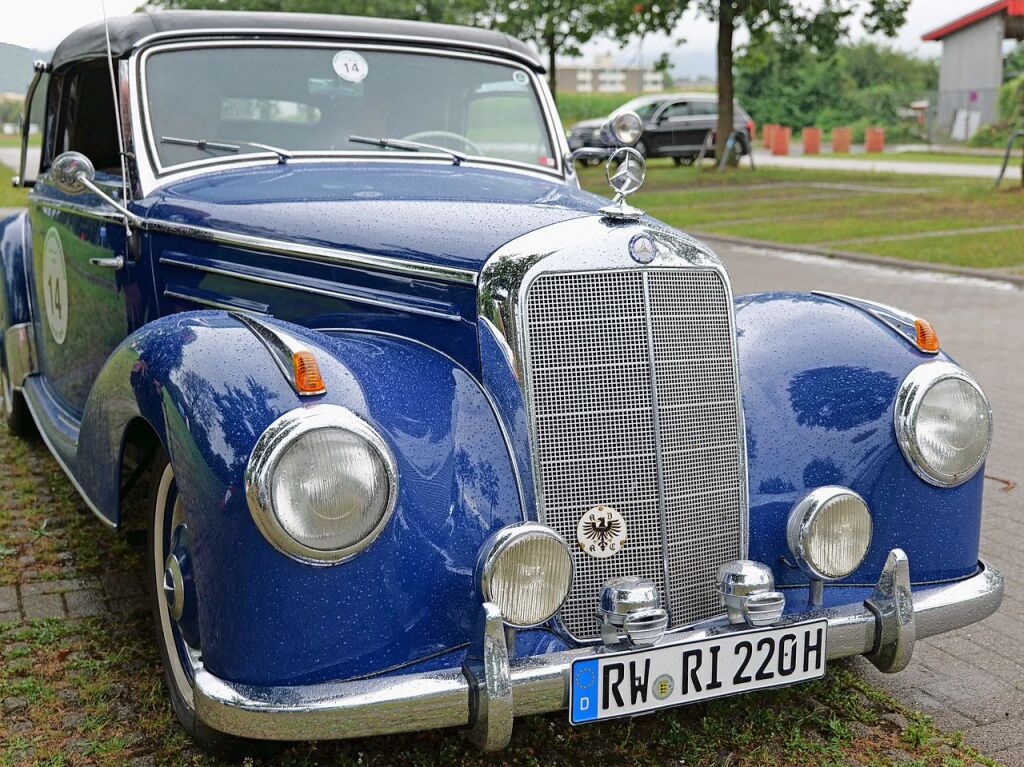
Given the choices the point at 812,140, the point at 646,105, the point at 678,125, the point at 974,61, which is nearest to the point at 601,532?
the point at 678,125

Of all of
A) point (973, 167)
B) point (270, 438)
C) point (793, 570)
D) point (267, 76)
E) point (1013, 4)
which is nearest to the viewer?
point (270, 438)

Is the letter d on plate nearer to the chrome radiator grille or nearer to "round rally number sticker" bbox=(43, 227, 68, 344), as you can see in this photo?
the chrome radiator grille

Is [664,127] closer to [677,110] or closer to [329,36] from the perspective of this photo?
[677,110]

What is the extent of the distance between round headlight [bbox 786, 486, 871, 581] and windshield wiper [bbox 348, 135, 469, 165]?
1806 mm

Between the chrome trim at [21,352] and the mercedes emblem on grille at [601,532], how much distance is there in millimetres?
3230

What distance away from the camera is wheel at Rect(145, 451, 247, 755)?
8.42 feet

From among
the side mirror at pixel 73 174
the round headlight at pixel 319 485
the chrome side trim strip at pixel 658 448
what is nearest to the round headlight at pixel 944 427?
the chrome side trim strip at pixel 658 448

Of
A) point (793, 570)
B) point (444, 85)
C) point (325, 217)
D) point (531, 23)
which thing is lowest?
point (793, 570)

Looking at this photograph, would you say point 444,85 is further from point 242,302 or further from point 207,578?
point 207,578

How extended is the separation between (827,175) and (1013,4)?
64.0ft

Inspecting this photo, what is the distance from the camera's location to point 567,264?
2.64 m

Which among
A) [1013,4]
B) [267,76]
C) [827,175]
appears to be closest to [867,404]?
[267,76]

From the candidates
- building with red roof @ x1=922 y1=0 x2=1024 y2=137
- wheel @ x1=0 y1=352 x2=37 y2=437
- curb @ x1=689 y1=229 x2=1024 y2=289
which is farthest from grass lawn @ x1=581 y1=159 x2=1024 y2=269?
building with red roof @ x1=922 y1=0 x2=1024 y2=137

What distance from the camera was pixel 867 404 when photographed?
118 inches
